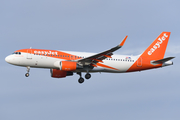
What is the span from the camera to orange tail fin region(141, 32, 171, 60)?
5434cm

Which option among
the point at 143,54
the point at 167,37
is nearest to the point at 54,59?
the point at 143,54

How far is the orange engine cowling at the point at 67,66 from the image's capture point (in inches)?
1887

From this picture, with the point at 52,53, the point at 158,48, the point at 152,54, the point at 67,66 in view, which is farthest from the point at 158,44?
the point at 52,53

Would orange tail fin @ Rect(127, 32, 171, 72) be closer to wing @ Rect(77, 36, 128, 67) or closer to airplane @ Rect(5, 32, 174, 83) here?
airplane @ Rect(5, 32, 174, 83)

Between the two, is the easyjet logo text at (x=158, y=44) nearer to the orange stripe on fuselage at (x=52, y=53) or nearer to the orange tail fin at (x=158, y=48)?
the orange tail fin at (x=158, y=48)

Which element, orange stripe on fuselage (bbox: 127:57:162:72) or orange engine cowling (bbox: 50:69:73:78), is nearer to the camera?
orange stripe on fuselage (bbox: 127:57:162:72)

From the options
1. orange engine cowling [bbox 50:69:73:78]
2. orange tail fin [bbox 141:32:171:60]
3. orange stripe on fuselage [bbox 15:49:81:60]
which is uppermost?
orange tail fin [bbox 141:32:171:60]

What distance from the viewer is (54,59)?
160ft

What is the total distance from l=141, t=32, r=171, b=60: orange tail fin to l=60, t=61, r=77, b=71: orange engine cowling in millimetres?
11187

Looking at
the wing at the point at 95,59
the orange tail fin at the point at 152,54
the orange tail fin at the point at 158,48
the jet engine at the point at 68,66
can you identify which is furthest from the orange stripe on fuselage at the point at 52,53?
the orange tail fin at the point at 158,48

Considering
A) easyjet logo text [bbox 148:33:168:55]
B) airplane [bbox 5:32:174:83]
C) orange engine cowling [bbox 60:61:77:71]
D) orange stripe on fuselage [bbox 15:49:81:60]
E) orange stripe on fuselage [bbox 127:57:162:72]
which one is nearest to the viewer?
orange engine cowling [bbox 60:61:77:71]

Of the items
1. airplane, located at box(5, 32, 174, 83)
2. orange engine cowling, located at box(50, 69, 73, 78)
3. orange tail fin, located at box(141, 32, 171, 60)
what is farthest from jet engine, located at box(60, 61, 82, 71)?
orange tail fin, located at box(141, 32, 171, 60)

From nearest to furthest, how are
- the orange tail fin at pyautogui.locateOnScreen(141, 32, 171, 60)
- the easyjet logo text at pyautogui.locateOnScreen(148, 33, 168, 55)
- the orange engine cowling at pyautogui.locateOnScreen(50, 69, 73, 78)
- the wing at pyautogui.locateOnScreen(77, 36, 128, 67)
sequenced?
the wing at pyautogui.locateOnScreen(77, 36, 128, 67)
the orange engine cowling at pyautogui.locateOnScreen(50, 69, 73, 78)
the orange tail fin at pyautogui.locateOnScreen(141, 32, 171, 60)
the easyjet logo text at pyautogui.locateOnScreen(148, 33, 168, 55)

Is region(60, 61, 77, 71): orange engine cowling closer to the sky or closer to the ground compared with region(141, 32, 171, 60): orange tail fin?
closer to the ground
